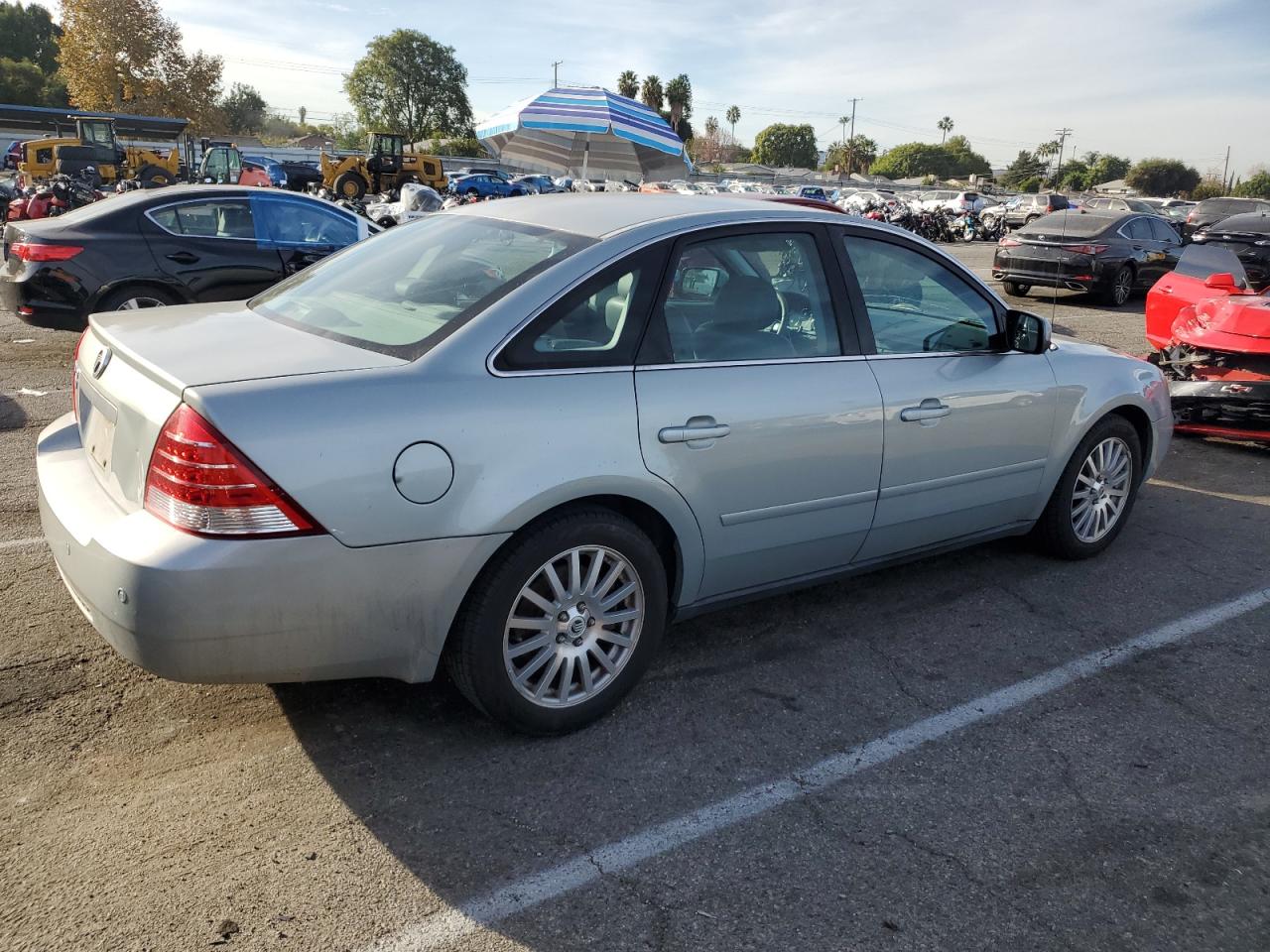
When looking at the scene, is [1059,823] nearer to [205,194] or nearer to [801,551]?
[801,551]

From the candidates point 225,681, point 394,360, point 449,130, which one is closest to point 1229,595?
point 394,360

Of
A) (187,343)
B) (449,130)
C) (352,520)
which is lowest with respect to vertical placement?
(352,520)

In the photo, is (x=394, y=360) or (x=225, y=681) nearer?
(x=225, y=681)

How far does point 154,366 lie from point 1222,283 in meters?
7.59

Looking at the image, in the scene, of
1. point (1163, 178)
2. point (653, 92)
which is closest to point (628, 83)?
point (653, 92)

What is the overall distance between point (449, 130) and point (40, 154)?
Answer: 7709 cm

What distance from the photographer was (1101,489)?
4.66 metres

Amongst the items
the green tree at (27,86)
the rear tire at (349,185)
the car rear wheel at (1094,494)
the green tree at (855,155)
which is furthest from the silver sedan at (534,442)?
the green tree at (855,155)

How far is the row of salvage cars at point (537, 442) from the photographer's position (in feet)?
8.14

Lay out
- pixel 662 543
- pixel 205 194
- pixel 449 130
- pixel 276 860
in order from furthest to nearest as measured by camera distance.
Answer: pixel 449 130, pixel 205 194, pixel 662 543, pixel 276 860

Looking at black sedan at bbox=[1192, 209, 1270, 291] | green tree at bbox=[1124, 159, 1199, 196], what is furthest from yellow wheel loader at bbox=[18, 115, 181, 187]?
green tree at bbox=[1124, 159, 1199, 196]

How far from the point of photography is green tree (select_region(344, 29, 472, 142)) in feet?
348

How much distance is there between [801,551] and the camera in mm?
3525

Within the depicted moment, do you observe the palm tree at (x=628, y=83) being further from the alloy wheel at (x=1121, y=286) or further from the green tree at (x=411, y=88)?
the alloy wheel at (x=1121, y=286)
